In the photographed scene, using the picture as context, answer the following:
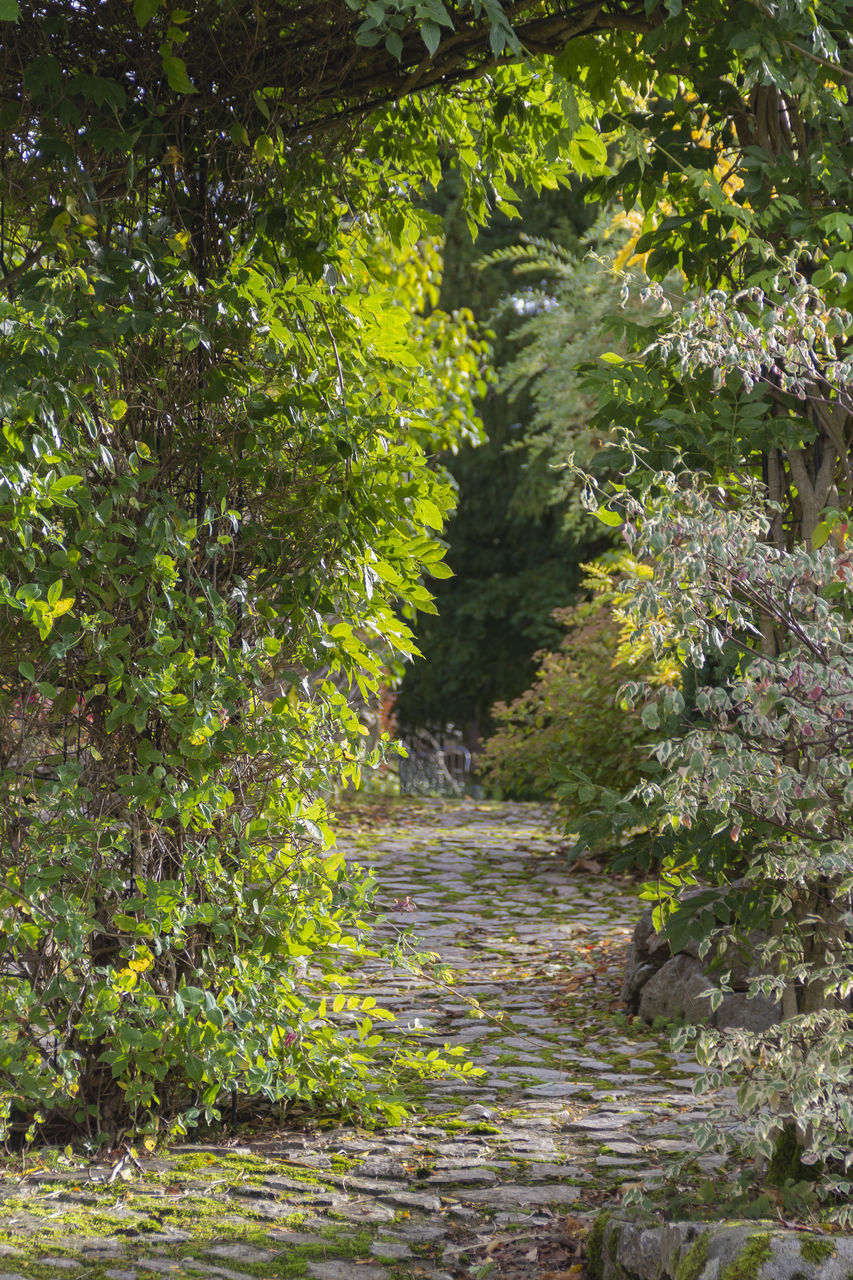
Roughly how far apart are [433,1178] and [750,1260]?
1.43m

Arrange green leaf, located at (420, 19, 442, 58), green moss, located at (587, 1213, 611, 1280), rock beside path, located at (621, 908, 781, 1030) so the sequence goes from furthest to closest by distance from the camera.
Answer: rock beside path, located at (621, 908, 781, 1030), green moss, located at (587, 1213, 611, 1280), green leaf, located at (420, 19, 442, 58)

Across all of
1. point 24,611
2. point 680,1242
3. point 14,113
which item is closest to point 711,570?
point 680,1242

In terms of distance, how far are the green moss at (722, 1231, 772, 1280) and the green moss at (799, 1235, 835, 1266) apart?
0.22ft

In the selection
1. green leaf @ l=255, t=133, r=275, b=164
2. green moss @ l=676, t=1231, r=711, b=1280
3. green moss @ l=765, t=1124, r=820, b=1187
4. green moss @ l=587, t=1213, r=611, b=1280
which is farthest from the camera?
green leaf @ l=255, t=133, r=275, b=164

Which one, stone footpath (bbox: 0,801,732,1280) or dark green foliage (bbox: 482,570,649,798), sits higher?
dark green foliage (bbox: 482,570,649,798)

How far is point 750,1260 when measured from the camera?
2.39 meters

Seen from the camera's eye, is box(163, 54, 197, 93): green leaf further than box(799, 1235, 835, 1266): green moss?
Yes

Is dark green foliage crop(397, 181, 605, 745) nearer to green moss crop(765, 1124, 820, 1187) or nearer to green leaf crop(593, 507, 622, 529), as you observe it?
green leaf crop(593, 507, 622, 529)

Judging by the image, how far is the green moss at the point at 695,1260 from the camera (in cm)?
248

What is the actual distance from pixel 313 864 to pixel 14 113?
2.47 m

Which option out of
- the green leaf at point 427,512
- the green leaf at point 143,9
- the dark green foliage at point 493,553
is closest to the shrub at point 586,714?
the green leaf at point 427,512

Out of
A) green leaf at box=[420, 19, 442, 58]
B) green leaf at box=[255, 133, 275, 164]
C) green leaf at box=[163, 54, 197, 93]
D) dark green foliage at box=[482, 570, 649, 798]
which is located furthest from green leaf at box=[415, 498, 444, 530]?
dark green foliage at box=[482, 570, 649, 798]

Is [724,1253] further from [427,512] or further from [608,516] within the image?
[427,512]

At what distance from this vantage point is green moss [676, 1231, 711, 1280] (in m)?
2.48
